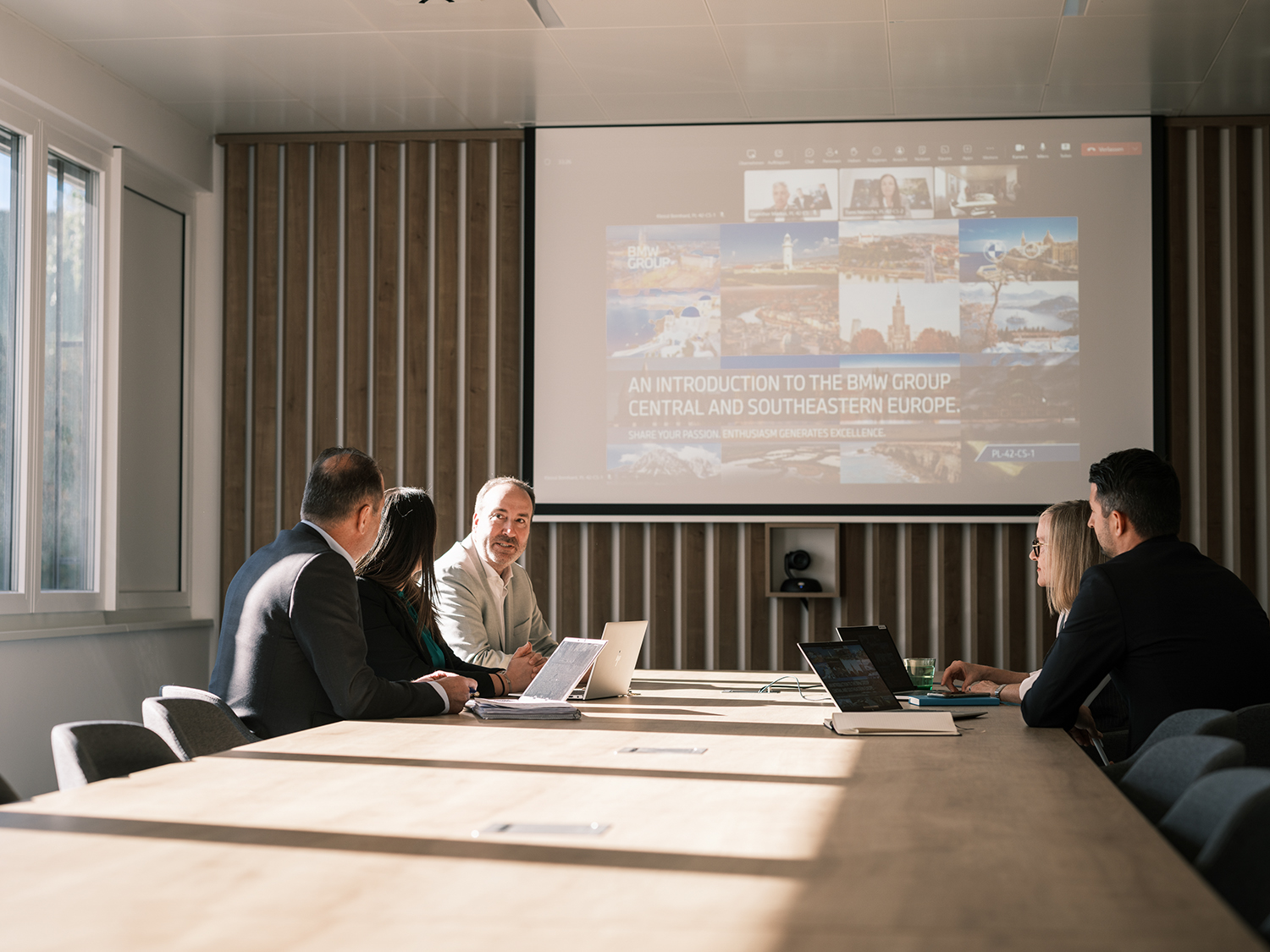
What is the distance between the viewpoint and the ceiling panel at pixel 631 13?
4.60 metres

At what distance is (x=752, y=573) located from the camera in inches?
234

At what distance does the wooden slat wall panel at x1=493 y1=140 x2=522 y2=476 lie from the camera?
6043 millimetres

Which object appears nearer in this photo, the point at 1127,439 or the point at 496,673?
the point at 496,673

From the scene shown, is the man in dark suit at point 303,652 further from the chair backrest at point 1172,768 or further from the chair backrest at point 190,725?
the chair backrest at point 1172,768

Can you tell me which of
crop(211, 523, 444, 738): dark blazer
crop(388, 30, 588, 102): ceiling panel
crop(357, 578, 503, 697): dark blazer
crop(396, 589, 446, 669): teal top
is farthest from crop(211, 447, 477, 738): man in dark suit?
crop(388, 30, 588, 102): ceiling panel

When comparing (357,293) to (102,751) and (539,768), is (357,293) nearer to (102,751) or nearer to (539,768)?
(102,751)

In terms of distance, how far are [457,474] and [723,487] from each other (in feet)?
4.60

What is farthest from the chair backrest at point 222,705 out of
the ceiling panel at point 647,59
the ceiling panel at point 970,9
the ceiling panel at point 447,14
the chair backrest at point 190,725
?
the ceiling panel at point 970,9

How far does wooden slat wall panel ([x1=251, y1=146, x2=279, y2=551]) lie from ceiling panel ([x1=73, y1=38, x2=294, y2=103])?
65 cm

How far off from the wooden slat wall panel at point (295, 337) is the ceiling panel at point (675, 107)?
175 centimetres

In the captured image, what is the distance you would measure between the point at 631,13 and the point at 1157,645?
326 centimetres

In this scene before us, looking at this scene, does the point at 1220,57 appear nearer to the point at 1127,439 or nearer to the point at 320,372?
the point at 1127,439

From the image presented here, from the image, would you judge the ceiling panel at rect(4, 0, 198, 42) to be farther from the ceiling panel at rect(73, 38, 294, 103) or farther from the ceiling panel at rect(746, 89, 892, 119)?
the ceiling panel at rect(746, 89, 892, 119)

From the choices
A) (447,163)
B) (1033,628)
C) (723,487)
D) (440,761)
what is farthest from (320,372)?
(440,761)
